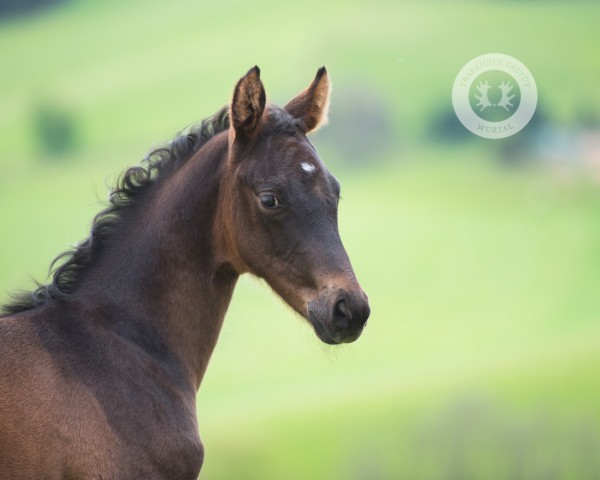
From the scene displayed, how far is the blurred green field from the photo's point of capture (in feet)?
30.5

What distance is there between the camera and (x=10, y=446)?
293 centimetres

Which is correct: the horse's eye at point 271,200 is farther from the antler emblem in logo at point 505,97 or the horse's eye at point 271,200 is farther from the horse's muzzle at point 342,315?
the antler emblem in logo at point 505,97

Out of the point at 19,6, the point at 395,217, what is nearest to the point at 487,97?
the point at 395,217

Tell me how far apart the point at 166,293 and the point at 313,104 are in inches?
43.0

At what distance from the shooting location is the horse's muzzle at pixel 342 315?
3.11 metres

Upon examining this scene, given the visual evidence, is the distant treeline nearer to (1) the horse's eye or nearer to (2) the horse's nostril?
(1) the horse's eye

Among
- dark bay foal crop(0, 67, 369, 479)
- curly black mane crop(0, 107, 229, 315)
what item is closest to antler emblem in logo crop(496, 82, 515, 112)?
dark bay foal crop(0, 67, 369, 479)

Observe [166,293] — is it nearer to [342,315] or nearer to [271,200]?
[271,200]

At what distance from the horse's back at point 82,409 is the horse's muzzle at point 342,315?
680mm

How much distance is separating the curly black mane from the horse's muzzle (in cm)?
100

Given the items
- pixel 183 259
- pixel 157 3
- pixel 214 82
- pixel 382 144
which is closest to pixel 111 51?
pixel 157 3

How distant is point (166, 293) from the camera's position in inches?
137

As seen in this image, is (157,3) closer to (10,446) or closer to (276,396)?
(276,396)

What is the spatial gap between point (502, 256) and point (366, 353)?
108 inches
